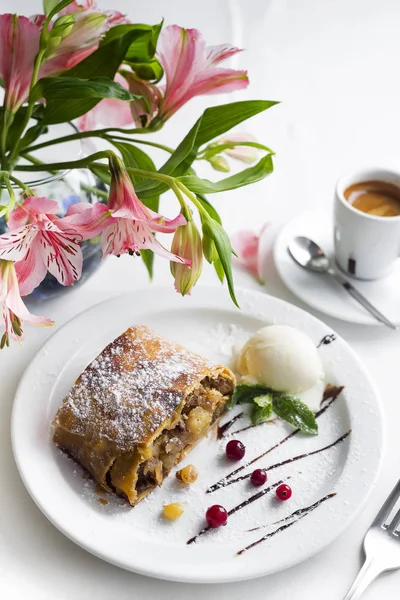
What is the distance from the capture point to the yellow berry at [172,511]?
1.51 m

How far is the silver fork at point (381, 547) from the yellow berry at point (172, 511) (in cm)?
35

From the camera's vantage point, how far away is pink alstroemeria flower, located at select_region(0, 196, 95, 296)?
1.23m

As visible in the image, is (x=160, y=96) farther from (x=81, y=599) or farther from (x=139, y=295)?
(x=81, y=599)

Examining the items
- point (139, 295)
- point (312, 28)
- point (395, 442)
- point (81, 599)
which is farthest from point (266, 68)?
point (81, 599)

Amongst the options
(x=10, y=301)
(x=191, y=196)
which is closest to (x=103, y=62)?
(x=191, y=196)

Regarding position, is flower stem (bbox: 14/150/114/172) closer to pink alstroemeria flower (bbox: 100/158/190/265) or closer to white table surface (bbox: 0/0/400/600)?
pink alstroemeria flower (bbox: 100/158/190/265)

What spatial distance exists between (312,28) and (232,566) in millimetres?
2206

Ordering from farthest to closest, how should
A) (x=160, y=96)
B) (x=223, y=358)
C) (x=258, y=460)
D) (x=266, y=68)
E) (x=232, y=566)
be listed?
(x=266, y=68) → (x=223, y=358) → (x=258, y=460) → (x=160, y=96) → (x=232, y=566)

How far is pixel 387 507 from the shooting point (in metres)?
1.53

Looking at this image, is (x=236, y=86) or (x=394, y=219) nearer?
(x=236, y=86)

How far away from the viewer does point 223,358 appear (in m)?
1.86

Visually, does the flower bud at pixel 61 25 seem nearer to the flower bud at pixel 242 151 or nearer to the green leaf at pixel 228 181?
the green leaf at pixel 228 181

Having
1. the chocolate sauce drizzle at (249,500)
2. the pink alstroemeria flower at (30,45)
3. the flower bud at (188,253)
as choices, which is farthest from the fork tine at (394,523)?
the pink alstroemeria flower at (30,45)

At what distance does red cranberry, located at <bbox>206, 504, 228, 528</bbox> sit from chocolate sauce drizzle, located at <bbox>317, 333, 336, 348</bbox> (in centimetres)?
51
